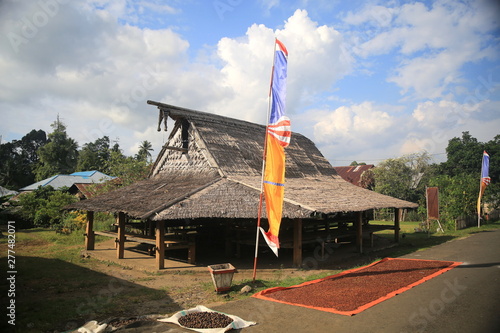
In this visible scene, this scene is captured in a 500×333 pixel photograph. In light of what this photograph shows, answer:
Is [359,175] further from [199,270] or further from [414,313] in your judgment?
[414,313]

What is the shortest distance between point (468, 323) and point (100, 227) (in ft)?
63.3

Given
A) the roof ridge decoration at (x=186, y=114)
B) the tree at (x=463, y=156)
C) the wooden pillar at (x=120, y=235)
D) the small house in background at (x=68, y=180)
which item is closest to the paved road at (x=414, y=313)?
the wooden pillar at (x=120, y=235)

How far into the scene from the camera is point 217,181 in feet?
39.1

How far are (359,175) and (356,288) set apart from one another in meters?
32.0

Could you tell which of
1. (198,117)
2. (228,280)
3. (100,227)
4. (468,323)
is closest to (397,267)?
(468,323)

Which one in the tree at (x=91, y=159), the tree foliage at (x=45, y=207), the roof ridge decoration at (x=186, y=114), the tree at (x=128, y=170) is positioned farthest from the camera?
the tree at (x=91, y=159)

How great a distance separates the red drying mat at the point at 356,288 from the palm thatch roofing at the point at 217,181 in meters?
1.98

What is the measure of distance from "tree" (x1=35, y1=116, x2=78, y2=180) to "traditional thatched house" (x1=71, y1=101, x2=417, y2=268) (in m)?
34.7

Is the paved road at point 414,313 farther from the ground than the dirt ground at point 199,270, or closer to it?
farther from the ground

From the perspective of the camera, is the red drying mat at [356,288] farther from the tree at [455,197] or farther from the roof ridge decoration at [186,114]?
the tree at [455,197]

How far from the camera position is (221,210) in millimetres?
9828

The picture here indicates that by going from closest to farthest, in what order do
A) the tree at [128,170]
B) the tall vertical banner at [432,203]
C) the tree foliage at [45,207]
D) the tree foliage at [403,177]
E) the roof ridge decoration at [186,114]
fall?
the roof ridge decoration at [186,114]
the tall vertical banner at [432,203]
the tree foliage at [45,207]
the tree at [128,170]
the tree foliage at [403,177]

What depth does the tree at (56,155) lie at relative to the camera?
142ft

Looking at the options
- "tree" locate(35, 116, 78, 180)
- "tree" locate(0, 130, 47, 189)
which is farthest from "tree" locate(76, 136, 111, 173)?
"tree" locate(0, 130, 47, 189)
